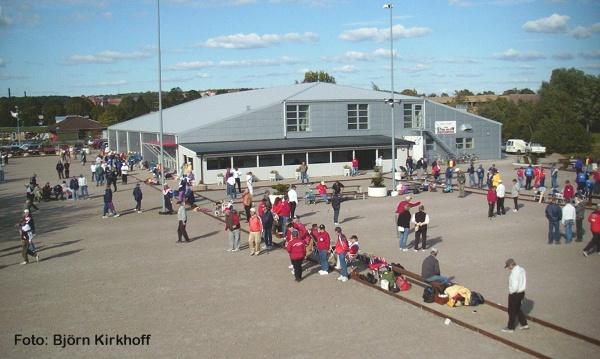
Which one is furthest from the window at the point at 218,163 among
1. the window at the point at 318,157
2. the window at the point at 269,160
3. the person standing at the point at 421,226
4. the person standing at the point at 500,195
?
the person standing at the point at 421,226

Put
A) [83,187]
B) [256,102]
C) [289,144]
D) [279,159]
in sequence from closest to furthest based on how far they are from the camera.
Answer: [83,187], [279,159], [289,144], [256,102]

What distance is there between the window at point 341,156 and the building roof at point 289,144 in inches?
27.3

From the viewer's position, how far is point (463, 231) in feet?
70.5

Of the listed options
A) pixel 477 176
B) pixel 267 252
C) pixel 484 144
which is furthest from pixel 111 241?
pixel 484 144

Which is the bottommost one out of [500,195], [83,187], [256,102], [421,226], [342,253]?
[342,253]

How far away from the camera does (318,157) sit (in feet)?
138

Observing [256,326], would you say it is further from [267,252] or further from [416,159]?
[416,159]

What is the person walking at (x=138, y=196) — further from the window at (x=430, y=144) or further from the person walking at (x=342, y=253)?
the window at (x=430, y=144)

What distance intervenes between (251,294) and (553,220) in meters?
10.1

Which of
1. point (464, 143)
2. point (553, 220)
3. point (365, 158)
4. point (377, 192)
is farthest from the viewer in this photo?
point (464, 143)

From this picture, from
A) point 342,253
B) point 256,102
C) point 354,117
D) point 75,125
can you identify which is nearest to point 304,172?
point 354,117

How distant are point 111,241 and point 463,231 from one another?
1234 cm

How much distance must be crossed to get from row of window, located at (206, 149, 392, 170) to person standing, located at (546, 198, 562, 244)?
23.7m

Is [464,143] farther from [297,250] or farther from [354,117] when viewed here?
[297,250]
